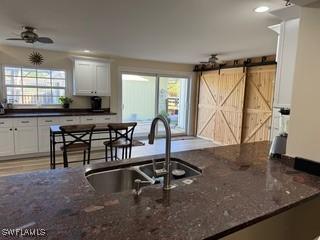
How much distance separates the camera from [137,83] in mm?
6824

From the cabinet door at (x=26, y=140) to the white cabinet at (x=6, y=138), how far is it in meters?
0.09

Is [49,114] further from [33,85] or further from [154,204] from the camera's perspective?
[154,204]

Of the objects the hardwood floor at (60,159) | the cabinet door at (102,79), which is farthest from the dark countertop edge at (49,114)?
the hardwood floor at (60,159)

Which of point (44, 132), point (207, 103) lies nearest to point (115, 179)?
point (44, 132)

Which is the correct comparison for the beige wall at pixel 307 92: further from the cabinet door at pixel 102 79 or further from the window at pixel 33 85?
the window at pixel 33 85

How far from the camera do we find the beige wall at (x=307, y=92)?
1535mm

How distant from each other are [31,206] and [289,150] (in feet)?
5.86

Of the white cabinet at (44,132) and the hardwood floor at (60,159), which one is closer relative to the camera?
the hardwood floor at (60,159)

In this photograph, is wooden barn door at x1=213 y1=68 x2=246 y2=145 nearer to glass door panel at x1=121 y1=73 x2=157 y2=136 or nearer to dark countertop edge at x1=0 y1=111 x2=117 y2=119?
glass door panel at x1=121 y1=73 x2=157 y2=136

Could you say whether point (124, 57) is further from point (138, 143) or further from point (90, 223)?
point (90, 223)

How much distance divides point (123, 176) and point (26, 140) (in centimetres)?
400

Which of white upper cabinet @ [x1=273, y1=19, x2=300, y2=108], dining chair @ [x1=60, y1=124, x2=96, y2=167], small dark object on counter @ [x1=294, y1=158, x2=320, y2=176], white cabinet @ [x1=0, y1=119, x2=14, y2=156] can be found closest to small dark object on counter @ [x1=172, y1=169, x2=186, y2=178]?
small dark object on counter @ [x1=294, y1=158, x2=320, y2=176]

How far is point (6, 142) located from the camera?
14.8ft

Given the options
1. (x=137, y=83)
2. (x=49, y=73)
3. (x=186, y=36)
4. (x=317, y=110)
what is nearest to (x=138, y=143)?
(x=137, y=83)
